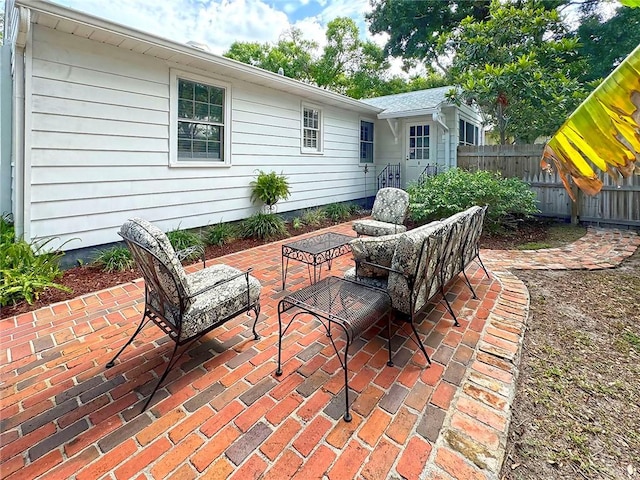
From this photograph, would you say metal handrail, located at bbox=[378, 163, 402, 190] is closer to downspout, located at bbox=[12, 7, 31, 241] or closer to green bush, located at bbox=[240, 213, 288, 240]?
green bush, located at bbox=[240, 213, 288, 240]

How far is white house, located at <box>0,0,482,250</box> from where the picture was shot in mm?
4234

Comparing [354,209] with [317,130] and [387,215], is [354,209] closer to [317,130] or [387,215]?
[317,130]

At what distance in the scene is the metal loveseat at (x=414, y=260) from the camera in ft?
8.02

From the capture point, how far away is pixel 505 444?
1837 mm

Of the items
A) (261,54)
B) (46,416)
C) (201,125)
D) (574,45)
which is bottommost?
(46,416)

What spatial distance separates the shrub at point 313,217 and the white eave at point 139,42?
300 cm

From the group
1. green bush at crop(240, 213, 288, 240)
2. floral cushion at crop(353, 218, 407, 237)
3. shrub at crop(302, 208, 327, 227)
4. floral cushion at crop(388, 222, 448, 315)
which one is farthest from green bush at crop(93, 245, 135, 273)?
shrub at crop(302, 208, 327, 227)

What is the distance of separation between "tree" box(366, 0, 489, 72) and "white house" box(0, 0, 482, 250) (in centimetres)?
819

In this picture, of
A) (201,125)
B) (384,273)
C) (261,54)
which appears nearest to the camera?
(384,273)

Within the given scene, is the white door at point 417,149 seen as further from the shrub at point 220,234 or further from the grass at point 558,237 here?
the shrub at point 220,234

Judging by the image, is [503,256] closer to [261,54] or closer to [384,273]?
[384,273]

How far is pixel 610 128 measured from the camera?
190 centimetres

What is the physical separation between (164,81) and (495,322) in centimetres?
598

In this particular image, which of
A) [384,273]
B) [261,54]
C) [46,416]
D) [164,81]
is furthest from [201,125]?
[261,54]
